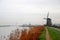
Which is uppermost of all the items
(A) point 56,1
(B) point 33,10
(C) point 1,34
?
(A) point 56,1

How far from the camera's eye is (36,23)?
4145 millimetres

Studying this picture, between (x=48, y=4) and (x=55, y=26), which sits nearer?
(x=55, y=26)

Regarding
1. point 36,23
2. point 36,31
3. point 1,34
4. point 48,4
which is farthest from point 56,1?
point 1,34

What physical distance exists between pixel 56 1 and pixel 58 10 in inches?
11.8

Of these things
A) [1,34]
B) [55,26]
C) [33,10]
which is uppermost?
[33,10]

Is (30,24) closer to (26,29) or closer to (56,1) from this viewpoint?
Answer: (26,29)

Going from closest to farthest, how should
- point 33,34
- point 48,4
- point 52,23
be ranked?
1. point 33,34
2. point 52,23
3. point 48,4

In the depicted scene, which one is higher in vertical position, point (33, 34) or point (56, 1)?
point (56, 1)

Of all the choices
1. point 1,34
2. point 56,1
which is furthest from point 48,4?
point 1,34

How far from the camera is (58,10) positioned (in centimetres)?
453

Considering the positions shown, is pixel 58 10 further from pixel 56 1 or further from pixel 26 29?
pixel 26 29

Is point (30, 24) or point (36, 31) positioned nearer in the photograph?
point (36, 31)

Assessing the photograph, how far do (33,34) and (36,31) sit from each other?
132 mm

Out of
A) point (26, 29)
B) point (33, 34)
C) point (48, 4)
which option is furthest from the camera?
point (48, 4)
